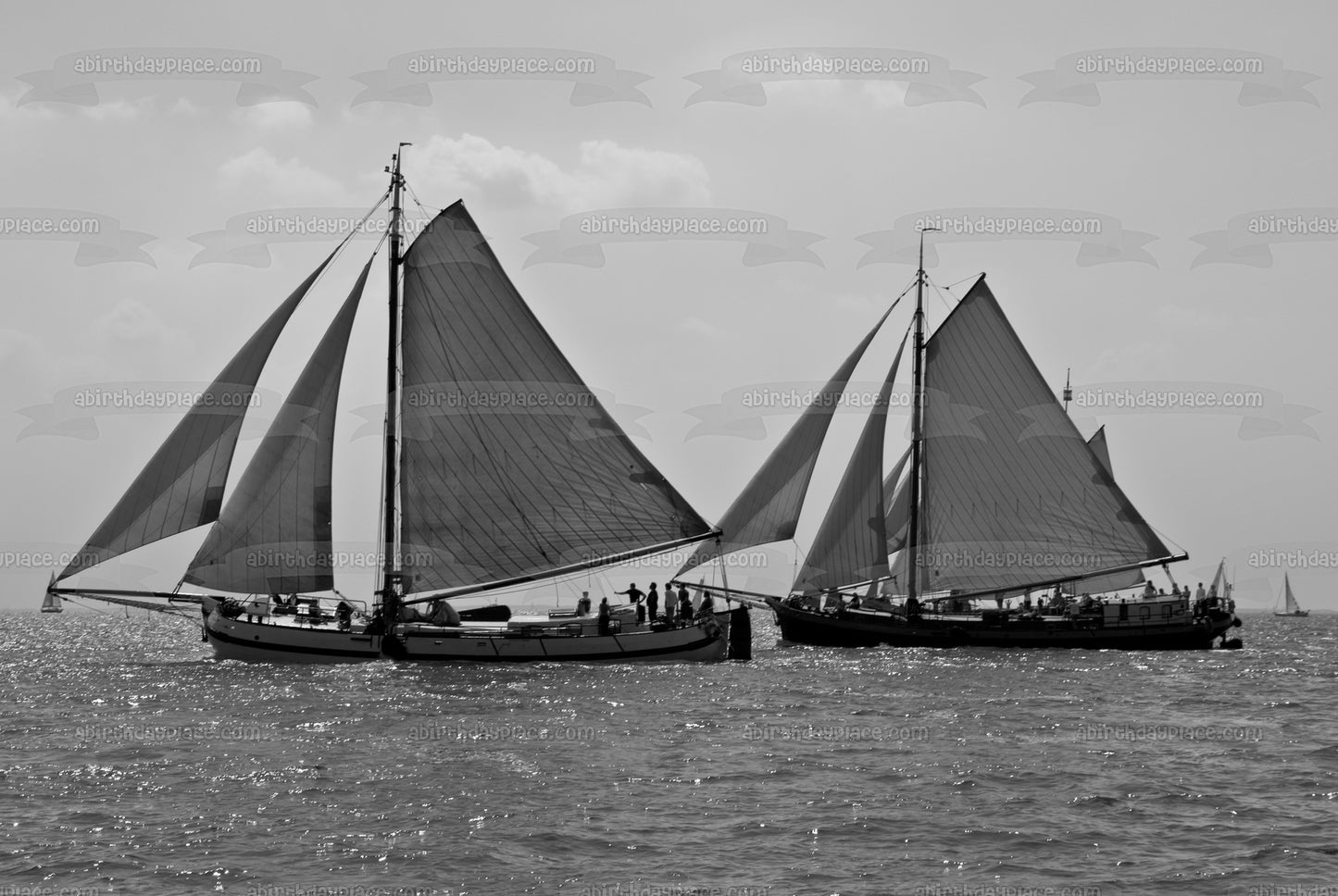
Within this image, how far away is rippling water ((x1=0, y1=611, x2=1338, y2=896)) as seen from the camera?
763 inches

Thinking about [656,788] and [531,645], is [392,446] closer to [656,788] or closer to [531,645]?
[531,645]

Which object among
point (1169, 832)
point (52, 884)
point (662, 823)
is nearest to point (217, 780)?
point (52, 884)

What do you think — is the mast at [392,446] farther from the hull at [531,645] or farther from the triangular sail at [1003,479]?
the triangular sail at [1003,479]

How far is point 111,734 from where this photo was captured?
102ft

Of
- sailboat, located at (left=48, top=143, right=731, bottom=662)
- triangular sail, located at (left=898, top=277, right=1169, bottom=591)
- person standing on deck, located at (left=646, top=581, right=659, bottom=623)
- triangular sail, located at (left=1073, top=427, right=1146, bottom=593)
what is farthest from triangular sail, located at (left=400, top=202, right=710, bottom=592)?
triangular sail, located at (left=1073, top=427, right=1146, bottom=593)

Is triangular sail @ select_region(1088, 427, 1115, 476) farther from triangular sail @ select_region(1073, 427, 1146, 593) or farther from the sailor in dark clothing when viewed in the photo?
the sailor in dark clothing

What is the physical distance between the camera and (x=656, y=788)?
24.6 meters

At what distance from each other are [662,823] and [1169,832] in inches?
300

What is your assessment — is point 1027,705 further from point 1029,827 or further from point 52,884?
point 52,884

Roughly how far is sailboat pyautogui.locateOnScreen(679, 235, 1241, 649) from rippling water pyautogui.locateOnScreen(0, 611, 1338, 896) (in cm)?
1780

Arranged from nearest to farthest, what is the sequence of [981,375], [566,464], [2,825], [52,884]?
[52,884] < [2,825] < [566,464] < [981,375]

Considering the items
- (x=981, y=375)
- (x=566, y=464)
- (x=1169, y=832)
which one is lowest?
(x=1169, y=832)

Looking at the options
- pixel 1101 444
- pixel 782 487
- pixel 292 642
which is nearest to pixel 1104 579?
pixel 1101 444

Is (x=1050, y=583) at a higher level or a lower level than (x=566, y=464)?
lower
